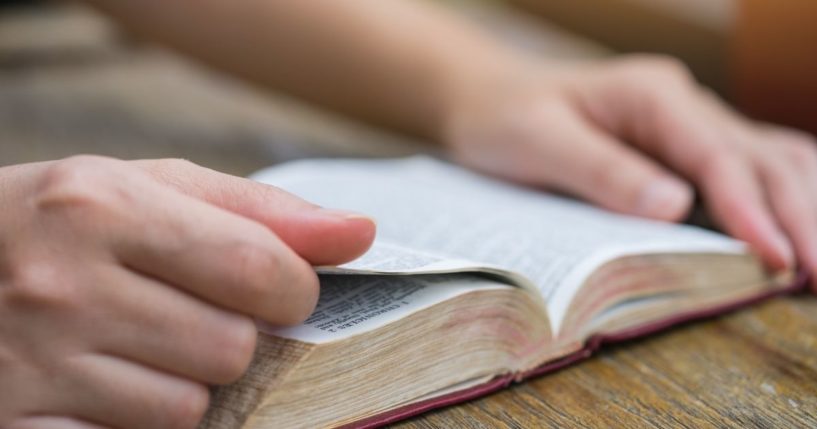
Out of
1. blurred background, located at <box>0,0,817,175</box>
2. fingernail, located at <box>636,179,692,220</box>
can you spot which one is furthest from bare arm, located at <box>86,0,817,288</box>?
blurred background, located at <box>0,0,817,175</box>

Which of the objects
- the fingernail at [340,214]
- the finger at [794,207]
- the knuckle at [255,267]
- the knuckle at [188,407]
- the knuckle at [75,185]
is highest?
the finger at [794,207]

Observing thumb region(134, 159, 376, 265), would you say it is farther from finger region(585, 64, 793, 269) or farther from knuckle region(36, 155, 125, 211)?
finger region(585, 64, 793, 269)

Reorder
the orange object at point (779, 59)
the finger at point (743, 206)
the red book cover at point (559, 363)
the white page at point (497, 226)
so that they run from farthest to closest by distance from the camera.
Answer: the orange object at point (779, 59), the finger at point (743, 206), the white page at point (497, 226), the red book cover at point (559, 363)

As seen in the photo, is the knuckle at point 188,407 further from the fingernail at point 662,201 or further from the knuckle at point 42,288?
the fingernail at point 662,201

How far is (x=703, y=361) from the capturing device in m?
0.59

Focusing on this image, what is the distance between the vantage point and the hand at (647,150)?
0.79 meters

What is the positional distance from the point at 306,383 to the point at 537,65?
2.37ft

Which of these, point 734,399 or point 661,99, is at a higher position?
point 661,99

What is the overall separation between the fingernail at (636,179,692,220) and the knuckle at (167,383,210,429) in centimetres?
51

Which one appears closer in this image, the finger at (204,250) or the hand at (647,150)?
the finger at (204,250)

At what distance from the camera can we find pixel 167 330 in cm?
39

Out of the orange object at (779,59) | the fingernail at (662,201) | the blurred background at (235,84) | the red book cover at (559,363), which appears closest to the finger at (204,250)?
the red book cover at (559,363)

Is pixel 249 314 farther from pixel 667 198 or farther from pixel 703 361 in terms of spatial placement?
pixel 667 198

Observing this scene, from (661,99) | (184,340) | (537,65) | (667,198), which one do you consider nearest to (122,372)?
(184,340)
